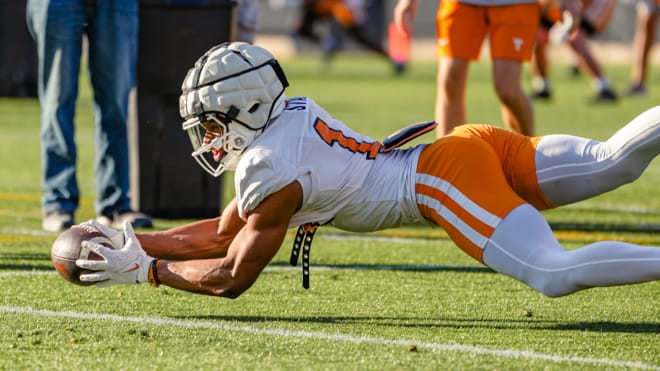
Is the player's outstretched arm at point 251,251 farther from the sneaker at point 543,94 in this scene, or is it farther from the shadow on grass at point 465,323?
the sneaker at point 543,94

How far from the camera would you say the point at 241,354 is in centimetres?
384

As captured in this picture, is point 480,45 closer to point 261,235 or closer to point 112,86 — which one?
point 112,86

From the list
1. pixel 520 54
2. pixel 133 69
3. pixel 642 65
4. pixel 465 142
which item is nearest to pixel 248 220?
pixel 465 142

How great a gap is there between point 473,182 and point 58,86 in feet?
9.72

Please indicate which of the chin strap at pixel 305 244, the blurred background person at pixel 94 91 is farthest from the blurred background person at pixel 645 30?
the chin strap at pixel 305 244

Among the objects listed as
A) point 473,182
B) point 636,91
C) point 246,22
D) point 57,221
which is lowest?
point 636,91

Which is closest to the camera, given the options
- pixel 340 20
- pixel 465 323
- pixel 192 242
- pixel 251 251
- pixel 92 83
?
pixel 251 251

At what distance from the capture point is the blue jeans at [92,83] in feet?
20.8

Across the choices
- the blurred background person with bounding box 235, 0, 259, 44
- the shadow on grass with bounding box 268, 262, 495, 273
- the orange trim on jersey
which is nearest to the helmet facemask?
the orange trim on jersey

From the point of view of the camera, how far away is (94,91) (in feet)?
21.3

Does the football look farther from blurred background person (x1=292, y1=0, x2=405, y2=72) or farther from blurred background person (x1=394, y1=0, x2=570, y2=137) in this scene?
blurred background person (x1=292, y1=0, x2=405, y2=72)

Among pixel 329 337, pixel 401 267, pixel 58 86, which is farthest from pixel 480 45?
pixel 329 337

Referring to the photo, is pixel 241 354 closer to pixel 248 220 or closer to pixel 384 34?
pixel 248 220

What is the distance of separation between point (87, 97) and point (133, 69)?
10171mm
